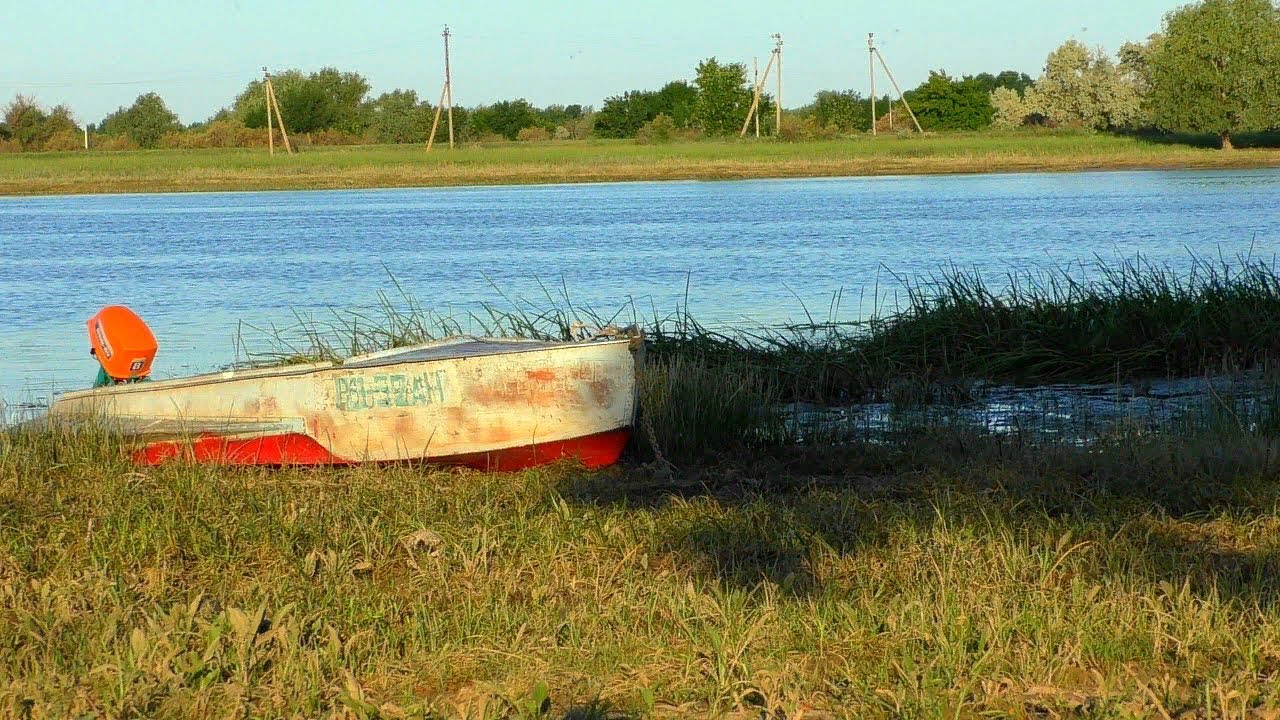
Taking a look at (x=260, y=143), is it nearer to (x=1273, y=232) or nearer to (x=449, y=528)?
(x=1273, y=232)

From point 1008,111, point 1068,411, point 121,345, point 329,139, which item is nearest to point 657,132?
point 329,139

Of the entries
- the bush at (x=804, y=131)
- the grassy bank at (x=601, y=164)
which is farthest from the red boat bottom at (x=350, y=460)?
the bush at (x=804, y=131)

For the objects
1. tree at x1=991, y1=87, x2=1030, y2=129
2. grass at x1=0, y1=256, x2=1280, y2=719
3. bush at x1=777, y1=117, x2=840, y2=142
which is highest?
tree at x1=991, y1=87, x2=1030, y2=129

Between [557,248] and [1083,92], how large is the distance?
63.6 metres

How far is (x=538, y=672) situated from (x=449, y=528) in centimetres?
193

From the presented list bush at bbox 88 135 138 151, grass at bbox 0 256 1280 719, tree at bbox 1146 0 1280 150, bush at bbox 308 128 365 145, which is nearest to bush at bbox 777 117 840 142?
tree at bbox 1146 0 1280 150

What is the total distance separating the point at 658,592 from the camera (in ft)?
16.8

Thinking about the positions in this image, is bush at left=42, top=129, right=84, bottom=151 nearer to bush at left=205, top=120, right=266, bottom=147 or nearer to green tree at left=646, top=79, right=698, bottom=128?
bush at left=205, top=120, right=266, bottom=147

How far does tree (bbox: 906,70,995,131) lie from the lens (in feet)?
281

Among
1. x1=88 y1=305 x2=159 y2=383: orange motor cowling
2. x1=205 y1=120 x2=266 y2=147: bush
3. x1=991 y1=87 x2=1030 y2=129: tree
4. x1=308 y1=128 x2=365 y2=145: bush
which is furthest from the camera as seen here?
x1=308 y1=128 x2=365 y2=145: bush

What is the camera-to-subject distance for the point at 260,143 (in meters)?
81.6

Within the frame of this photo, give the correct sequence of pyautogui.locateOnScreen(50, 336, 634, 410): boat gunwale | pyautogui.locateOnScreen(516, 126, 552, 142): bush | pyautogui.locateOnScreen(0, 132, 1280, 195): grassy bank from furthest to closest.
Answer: pyautogui.locateOnScreen(516, 126, 552, 142): bush
pyautogui.locateOnScreen(0, 132, 1280, 195): grassy bank
pyautogui.locateOnScreen(50, 336, 634, 410): boat gunwale

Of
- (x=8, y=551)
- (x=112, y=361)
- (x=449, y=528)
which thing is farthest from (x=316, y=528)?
(x=112, y=361)

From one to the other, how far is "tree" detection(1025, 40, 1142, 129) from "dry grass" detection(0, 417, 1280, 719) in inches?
2958
